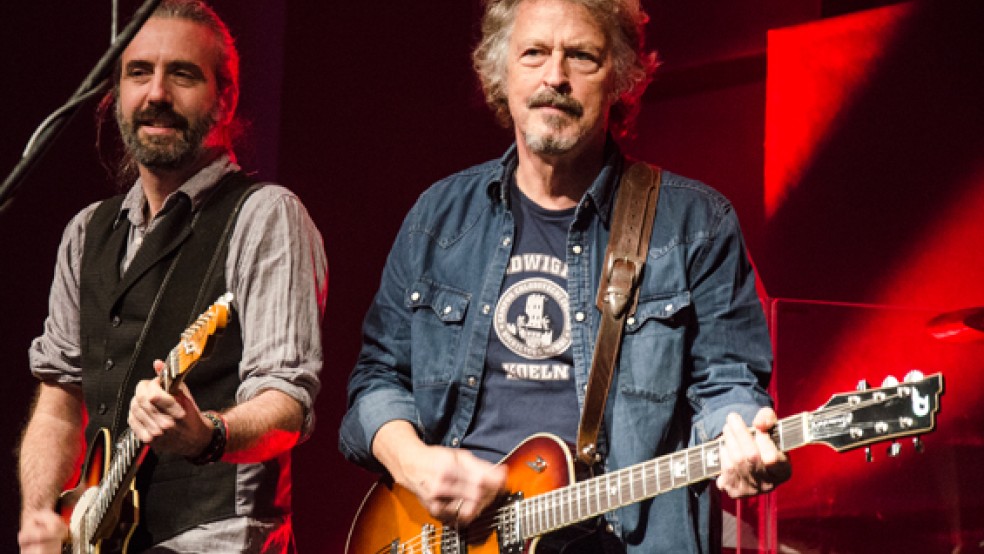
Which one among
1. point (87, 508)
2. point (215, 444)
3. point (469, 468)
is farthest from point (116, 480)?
point (469, 468)

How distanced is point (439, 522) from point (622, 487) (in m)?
0.52

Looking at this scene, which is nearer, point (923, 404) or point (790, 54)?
point (923, 404)

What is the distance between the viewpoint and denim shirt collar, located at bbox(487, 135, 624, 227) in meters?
2.99

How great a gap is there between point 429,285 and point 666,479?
2.99ft

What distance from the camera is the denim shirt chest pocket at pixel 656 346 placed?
2.77 metres

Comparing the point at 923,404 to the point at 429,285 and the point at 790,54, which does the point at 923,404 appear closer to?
the point at 429,285

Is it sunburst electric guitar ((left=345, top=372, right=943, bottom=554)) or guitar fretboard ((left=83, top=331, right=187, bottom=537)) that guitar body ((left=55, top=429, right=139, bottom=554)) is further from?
sunburst electric guitar ((left=345, top=372, right=943, bottom=554))

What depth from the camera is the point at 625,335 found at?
9.32 ft

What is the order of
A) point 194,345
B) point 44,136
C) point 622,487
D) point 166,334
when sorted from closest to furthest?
1. point 44,136
2. point 622,487
3. point 194,345
4. point 166,334

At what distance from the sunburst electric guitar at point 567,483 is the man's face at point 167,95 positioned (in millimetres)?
1140

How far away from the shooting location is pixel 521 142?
314 centimetres

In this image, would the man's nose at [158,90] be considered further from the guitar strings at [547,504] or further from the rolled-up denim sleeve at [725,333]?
the rolled-up denim sleeve at [725,333]

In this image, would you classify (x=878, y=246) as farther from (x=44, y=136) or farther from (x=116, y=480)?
(x=44, y=136)

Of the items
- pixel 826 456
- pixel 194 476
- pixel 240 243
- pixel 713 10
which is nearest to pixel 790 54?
pixel 713 10
